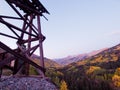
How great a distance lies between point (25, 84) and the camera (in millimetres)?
9586

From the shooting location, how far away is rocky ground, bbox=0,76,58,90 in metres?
9.40

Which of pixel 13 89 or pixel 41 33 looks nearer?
pixel 13 89

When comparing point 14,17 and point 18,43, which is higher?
point 14,17

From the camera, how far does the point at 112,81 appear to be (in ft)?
621

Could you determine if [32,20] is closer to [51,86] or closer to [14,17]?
[14,17]

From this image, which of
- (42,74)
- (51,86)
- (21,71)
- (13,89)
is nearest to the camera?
(13,89)

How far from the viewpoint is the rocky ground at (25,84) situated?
9403mm

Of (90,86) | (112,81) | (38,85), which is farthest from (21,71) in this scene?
(112,81)

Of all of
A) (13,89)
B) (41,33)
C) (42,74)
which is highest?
(41,33)

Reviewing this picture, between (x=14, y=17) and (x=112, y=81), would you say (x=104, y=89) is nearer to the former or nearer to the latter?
(x=112, y=81)

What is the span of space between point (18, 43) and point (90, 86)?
147956 mm

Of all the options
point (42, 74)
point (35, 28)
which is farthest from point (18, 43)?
point (42, 74)

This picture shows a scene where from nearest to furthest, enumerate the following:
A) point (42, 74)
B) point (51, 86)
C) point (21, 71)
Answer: point (51, 86), point (42, 74), point (21, 71)

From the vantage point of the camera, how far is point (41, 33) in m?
11.7
